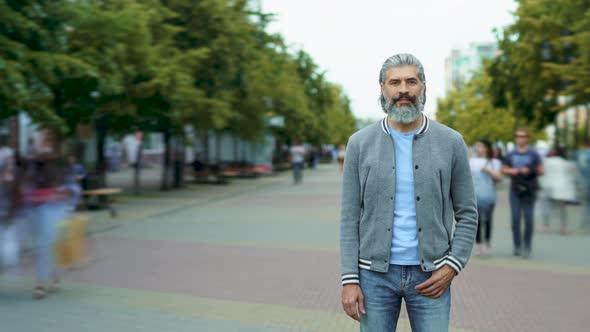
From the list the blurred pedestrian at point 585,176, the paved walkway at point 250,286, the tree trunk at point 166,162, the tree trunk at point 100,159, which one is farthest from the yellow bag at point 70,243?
the tree trunk at point 166,162

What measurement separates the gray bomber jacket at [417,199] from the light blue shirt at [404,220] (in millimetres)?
30

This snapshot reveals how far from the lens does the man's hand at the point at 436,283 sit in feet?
9.65

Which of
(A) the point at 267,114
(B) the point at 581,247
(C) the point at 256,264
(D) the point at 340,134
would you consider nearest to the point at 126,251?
(C) the point at 256,264

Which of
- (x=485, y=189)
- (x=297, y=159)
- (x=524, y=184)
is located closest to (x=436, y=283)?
(x=485, y=189)

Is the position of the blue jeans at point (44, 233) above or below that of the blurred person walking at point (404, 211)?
below

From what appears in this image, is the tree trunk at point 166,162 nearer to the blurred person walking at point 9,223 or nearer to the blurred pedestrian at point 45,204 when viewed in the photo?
the blurred person walking at point 9,223

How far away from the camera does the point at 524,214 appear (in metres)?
10.4

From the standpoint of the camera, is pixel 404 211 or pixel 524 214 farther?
pixel 524 214

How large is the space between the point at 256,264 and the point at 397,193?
696cm

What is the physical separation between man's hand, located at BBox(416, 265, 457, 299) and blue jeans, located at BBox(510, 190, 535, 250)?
25.6ft

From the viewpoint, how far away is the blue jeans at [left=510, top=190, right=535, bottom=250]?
1034cm

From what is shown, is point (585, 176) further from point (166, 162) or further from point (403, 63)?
point (166, 162)

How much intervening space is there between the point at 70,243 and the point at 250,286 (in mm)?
2062

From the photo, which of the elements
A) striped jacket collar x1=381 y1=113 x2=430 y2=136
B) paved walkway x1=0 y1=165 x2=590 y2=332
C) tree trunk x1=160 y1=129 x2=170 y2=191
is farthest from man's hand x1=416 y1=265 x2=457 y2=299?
tree trunk x1=160 y1=129 x2=170 y2=191
